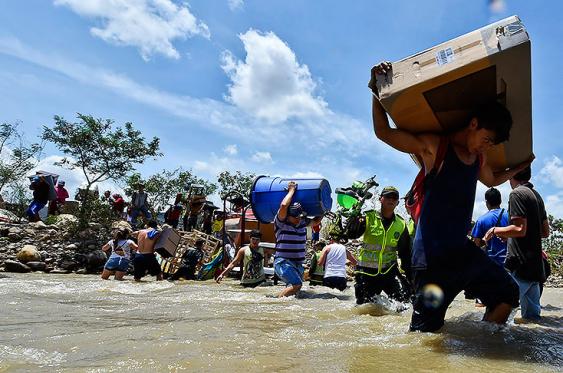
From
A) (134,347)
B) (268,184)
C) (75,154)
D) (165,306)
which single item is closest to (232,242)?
(268,184)

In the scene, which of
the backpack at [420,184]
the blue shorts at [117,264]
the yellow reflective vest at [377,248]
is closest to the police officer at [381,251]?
the yellow reflective vest at [377,248]

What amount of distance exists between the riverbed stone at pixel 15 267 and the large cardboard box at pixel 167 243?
4.70 metres

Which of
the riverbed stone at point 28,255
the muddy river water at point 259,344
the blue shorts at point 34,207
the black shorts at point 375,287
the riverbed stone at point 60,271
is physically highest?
the blue shorts at point 34,207

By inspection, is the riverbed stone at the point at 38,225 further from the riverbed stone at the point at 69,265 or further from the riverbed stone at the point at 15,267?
the riverbed stone at the point at 15,267

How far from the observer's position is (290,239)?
600cm

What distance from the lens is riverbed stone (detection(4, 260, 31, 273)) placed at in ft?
40.6

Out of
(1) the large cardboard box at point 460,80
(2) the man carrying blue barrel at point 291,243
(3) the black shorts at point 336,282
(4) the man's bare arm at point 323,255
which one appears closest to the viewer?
(1) the large cardboard box at point 460,80

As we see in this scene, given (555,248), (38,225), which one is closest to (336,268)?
(555,248)

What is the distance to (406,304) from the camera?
4875 mm

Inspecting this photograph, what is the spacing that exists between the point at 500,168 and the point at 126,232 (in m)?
8.89

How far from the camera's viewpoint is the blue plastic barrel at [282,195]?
19.6 ft

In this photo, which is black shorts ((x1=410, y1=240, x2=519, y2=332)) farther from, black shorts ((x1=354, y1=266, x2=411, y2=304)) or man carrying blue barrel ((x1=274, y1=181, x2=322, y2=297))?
man carrying blue barrel ((x1=274, y1=181, x2=322, y2=297))

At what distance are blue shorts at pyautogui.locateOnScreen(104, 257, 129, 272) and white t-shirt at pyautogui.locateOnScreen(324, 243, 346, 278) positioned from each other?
16.1ft

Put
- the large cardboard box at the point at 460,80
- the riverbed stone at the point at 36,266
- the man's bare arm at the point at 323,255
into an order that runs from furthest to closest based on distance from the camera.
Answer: the riverbed stone at the point at 36,266 → the man's bare arm at the point at 323,255 → the large cardboard box at the point at 460,80
